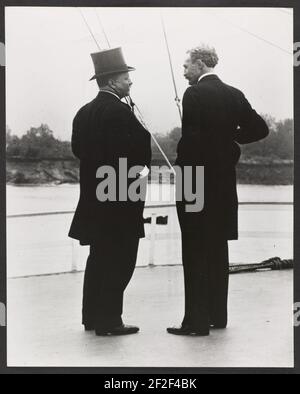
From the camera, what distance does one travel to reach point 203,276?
7629 millimetres

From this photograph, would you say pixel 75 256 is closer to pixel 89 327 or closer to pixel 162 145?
pixel 89 327

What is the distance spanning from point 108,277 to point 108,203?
0.61 metres

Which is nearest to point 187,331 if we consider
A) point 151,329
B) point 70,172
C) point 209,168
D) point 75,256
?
point 151,329

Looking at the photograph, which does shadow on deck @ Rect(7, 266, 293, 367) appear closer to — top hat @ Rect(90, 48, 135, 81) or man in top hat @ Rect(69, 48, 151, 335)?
man in top hat @ Rect(69, 48, 151, 335)

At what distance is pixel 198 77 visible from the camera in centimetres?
759

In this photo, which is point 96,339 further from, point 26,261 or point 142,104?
point 142,104

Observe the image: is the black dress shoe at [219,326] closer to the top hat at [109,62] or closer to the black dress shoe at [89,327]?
the black dress shoe at [89,327]

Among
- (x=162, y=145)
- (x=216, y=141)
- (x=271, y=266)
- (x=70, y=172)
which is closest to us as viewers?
(x=216, y=141)

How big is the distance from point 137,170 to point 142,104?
706 mm

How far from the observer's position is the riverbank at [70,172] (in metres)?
8.22

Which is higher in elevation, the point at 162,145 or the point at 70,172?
the point at 162,145

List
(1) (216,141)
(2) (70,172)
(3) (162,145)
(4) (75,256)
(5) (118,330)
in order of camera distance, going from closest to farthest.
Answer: (1) (216,141), (5) (118,330), (3) (162,145), (2) (70,172), (4) (75,256)

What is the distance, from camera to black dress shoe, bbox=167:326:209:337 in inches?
299
